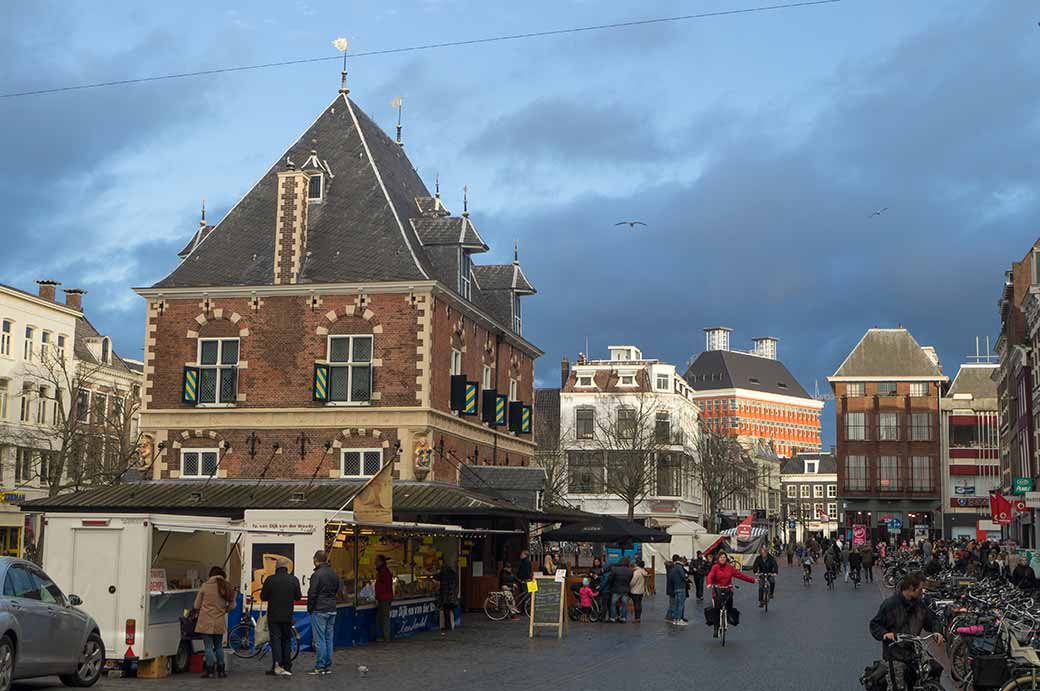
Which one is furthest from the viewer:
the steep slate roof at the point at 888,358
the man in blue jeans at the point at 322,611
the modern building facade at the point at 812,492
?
the modern building facade at the point at 812,492

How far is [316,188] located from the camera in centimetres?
4203

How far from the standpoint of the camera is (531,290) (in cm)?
4819

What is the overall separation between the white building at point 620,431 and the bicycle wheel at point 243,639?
6861 centimetres

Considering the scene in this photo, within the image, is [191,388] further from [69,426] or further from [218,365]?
[69,426]

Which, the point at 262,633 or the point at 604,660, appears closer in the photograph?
the point at 262,633

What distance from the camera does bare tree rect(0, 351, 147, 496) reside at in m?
53.8

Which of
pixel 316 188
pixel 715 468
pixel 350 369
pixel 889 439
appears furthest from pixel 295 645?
pixel 889 439

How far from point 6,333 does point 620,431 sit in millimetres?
43660

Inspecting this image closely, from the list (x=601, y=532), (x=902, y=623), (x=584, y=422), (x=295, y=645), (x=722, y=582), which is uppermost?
(x=584, y=422)

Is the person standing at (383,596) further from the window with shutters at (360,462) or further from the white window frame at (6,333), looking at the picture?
the white window frame at (6,333)

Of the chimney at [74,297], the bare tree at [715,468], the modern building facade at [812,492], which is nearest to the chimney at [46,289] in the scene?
the chimney at [74,297]

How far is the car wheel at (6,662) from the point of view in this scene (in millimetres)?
15297

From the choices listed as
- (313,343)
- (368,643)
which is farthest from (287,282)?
(368,643)

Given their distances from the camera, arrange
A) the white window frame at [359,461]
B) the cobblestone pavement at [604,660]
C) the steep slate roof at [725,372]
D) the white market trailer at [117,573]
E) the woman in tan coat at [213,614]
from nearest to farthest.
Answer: the cobblestone pavement at [604,660]
the white market trailer at [117,573]
the woman in tan coat at [213,614]
the white window frame at [359,461]
the steep slate roof at [725,372]
